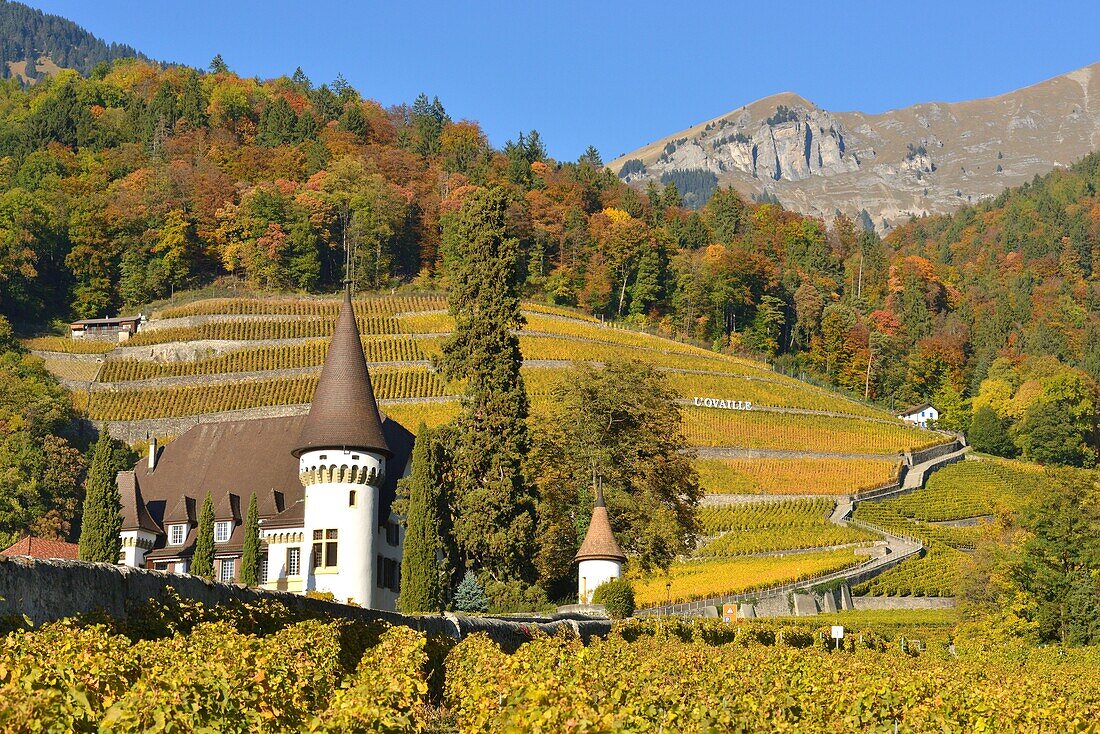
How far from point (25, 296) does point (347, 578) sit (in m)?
66.2

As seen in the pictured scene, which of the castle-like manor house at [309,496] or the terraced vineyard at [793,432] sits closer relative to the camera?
the castle-like manor house at [309,496]

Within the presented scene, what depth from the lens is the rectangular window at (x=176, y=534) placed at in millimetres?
53750

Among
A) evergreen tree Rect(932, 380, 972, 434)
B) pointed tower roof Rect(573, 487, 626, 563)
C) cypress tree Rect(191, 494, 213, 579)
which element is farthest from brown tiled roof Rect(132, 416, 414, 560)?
evergreen tree Rect(932, 380, 972, 434)

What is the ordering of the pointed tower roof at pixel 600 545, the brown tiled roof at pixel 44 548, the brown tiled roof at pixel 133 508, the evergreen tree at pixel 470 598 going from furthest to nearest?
1. the brown tiled roof at pixel 44 548
2. the brown tiled roof at pixel 133 508
3. the pointed tower roof at pixel 600 545
4. the evergreen tree at pixel 470 598

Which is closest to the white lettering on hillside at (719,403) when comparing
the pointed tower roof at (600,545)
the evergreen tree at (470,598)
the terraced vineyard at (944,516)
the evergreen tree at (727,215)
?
the terraced vineyard at (944,516)

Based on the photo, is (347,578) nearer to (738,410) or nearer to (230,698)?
(230,698)

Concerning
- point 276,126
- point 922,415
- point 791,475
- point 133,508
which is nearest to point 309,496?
point 133,508

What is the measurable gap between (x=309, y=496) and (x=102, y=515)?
689 cm

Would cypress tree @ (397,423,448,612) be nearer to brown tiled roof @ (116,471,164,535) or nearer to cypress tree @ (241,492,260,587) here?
cypress tree @ (241,492,260,587)

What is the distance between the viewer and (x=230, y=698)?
12.2 meters

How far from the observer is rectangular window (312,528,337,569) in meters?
47.0

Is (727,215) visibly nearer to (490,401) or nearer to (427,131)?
(427,131)

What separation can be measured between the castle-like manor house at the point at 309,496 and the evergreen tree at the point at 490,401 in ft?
10.9

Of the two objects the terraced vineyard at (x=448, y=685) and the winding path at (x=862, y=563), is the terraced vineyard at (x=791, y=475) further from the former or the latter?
the terraced vineyard at (x=448, y=685)
